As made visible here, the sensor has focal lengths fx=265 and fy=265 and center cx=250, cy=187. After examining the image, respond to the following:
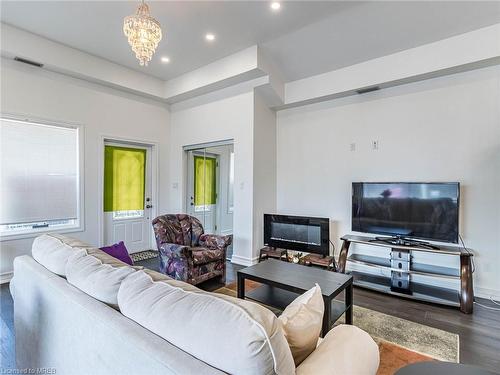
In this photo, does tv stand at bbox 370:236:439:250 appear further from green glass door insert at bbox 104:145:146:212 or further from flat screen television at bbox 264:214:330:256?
green glass door insert at bbox 104:145:146:212

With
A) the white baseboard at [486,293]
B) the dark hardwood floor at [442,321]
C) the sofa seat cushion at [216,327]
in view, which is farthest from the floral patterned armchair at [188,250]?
the white baseboard at [486,293]

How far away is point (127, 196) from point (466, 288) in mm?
5198

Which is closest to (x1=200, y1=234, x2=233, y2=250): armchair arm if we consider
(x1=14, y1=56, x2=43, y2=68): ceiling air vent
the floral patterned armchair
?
the floral patterned armchair

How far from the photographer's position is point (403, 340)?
2305mm

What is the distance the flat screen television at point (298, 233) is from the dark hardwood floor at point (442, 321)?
86 centimetres

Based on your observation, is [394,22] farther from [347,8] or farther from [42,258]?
[42,258]

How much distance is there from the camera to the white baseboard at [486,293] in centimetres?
315

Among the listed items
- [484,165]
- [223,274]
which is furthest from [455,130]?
[223,274]

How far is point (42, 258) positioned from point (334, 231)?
12.6ft

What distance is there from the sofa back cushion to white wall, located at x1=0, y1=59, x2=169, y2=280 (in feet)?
8.82

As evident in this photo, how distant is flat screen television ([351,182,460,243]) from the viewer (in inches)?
123

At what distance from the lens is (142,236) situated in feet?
17.3

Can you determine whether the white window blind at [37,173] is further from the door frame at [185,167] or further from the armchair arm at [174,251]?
the armchair arm at [174,251]

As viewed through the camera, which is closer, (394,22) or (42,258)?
(42,258)
